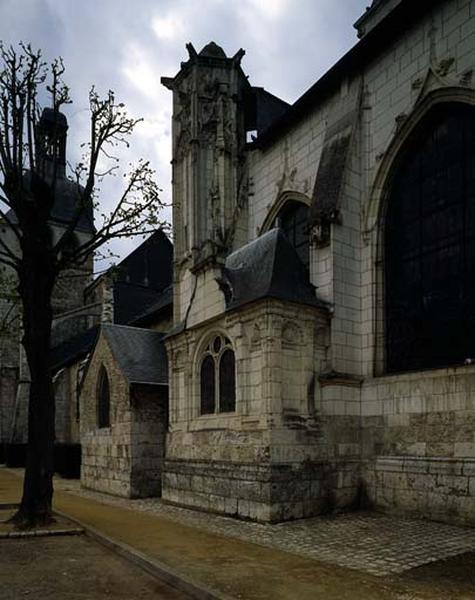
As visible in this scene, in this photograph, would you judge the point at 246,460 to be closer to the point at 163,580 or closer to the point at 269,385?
the point at 269,385

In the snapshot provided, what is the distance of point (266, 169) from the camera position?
52.5 feet

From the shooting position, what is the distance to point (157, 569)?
6387 millimetres

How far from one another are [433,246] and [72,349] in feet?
80.8

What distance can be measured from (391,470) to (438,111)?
21.5 feet

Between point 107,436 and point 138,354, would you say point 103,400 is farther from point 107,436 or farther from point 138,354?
point 138,354

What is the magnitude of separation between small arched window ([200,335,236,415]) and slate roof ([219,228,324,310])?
108cm

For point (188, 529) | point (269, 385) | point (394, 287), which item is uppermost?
point (394, 287)

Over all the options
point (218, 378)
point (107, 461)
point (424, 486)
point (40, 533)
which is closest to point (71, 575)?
point (40, 533)

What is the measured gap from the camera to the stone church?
1013 cm

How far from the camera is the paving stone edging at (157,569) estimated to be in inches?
213

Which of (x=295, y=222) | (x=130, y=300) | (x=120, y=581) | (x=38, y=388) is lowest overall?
(x=120, y=581)

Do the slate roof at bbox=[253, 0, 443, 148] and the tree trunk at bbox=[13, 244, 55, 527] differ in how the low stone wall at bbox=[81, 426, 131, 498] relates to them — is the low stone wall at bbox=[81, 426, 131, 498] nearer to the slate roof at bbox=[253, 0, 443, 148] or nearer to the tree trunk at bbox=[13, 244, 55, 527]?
the tree trunk at bbox=[13, 244, 55, 527]

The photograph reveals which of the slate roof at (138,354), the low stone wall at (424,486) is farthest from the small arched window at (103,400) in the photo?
the low stone wall at (424,486)

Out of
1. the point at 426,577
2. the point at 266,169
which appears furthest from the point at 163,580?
the point at 266,169
